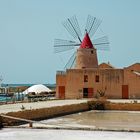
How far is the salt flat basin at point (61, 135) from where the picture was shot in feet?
40.5

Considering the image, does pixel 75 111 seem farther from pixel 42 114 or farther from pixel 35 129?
pixel 35 129

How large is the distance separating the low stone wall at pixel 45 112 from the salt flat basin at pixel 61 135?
182cm

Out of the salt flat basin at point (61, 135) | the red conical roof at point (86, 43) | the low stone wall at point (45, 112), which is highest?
the red conical roof at point (86, 43)

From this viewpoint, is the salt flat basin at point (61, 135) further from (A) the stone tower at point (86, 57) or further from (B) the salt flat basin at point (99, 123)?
(A) the stone tower at point (86, 57)

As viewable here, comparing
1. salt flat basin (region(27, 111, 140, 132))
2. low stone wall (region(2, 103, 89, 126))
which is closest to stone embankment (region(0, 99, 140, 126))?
low stone wall (region(2, 103, 89, 126))

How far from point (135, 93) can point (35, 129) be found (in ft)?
59.3

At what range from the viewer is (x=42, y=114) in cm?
1930

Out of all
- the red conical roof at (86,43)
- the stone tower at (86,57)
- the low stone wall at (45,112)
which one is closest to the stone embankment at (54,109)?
the low stone wall at (45,112)

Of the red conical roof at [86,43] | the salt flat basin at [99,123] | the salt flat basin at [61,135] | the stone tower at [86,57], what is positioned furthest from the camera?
the red conical roof at [86,43]

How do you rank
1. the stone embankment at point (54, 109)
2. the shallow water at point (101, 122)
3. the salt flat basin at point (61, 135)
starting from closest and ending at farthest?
1. the salt flat basin at point (61, 135)
2. the shallow water at point (101, 122)
3. the stone embankment at point (54, 109)

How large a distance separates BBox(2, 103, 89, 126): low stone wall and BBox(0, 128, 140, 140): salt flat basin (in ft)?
5.98

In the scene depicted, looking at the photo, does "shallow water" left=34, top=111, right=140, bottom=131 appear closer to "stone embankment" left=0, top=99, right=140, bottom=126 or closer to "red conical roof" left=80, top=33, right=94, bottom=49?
"stone embankment" left=0, top=99, right=140, bottom=126

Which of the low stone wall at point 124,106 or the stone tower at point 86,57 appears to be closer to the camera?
the low stone wall at point 124,106

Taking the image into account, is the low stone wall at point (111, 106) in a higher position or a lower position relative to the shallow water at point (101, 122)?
higher
